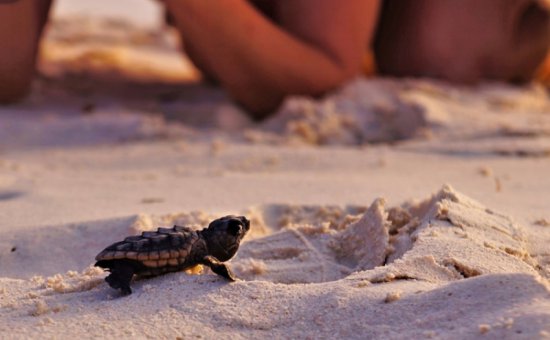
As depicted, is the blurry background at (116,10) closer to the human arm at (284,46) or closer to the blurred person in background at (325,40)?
the blurred person in background at (325,40)

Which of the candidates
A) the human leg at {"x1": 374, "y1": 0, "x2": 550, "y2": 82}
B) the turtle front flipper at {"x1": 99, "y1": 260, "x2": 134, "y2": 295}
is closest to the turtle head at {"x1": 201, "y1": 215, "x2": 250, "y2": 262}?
the turtle front flipper at {"x1": 99, "y1": 260, "x2": 134, "y2": 295}

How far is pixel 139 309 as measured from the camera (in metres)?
1.20

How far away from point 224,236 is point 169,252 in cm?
11

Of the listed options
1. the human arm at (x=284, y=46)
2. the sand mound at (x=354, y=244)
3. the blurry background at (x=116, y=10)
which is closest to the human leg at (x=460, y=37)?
the human arm at (x=284, y=46)

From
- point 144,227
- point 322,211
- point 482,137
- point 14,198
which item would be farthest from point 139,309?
point 482,137

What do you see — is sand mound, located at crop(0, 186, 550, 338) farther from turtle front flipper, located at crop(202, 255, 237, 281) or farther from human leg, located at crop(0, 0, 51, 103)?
human leg, located at crop(0, 0, 51, 103)

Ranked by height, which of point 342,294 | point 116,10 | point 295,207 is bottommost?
point 116,10

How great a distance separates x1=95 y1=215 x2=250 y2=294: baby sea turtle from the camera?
127cm

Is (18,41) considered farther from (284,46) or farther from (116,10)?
(116,10)

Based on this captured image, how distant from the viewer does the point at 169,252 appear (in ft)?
4.22

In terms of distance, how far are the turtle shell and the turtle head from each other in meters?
0.04

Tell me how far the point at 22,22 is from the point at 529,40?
194 centimetres

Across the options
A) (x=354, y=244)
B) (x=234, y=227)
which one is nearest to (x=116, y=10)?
(x=354, y=244)

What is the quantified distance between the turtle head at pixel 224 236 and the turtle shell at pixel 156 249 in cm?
4
